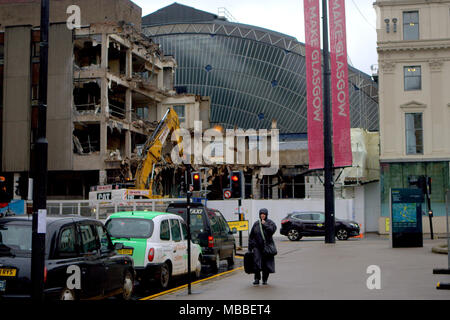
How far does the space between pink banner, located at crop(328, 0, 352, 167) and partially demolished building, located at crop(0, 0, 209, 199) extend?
18358 millimetres

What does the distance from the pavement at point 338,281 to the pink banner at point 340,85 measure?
30.4 feet

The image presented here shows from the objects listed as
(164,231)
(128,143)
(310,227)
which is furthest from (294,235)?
(164,231)

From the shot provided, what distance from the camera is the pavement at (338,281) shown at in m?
12.3

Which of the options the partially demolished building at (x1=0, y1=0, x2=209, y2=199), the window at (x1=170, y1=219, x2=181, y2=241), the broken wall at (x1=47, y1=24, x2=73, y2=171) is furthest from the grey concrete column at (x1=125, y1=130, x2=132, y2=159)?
the window at (x1=170, y1=219, x2=181, y2=241)

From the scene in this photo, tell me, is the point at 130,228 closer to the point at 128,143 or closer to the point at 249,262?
the point at 249,262

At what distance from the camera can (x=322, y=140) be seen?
100 ft

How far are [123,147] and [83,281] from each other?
4144 centimetres

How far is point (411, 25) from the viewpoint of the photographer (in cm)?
4362

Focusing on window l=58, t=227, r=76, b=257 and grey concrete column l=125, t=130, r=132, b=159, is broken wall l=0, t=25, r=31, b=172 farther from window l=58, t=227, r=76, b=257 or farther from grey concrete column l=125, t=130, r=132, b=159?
window l=58, t=227, r=76, b=257

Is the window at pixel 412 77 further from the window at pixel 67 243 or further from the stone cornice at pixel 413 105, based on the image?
the window at pixel 67 243

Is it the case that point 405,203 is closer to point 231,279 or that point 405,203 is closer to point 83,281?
point 231,279

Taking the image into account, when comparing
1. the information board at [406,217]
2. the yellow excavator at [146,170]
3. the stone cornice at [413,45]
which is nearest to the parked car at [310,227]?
the yellow excavator at [146,170]

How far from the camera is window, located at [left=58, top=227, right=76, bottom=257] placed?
1054 centimetres

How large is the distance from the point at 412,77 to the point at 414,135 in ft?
12.9
